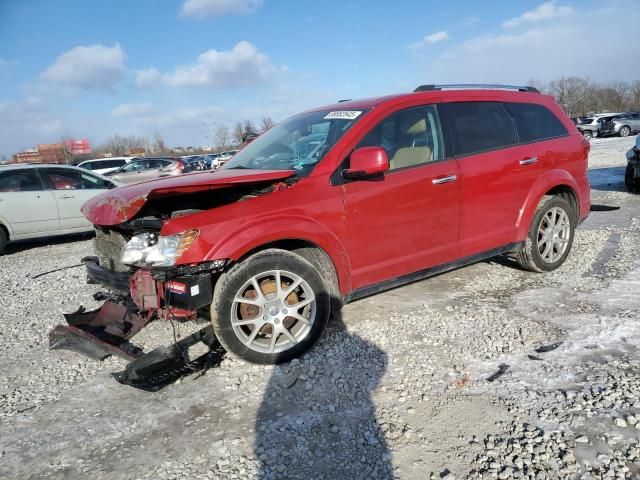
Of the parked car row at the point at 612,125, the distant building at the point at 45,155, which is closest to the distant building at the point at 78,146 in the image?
the distant building at the point at 45,155

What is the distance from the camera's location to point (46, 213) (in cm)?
809

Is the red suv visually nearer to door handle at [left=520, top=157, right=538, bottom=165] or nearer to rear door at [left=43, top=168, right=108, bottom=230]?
door handle at [left=520, top=157, right=538, bottom=165]

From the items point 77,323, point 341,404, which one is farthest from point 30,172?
point 341,404

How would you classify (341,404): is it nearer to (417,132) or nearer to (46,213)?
(417,132)

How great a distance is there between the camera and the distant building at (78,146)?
78.9m

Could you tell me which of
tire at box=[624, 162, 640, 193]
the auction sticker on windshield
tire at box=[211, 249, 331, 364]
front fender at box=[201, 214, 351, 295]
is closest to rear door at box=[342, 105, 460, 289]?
front fender at box=[201, 214, 351, 295]

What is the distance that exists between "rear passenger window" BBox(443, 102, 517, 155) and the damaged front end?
178 centimetres

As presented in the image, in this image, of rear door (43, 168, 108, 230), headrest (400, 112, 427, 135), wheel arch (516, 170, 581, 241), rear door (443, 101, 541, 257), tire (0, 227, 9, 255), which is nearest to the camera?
headrest (400, 112, 427, 135)

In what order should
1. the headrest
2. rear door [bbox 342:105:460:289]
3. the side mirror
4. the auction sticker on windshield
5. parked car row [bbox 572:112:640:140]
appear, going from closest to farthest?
1. the side mirror
2. rear door [bbox 342:105:460:289]
3. the auction sticker on windshield
4. the headrest
5. parked car row [bbox 572:112:640:140]

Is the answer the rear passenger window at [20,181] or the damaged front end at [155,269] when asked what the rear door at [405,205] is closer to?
the damaged front end at [155,269]

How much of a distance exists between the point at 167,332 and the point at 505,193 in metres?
3.41

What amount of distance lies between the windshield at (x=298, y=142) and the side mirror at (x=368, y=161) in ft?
1.08

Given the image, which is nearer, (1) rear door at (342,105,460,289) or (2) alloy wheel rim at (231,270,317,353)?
(2) alloy wheel rim at (231,270,317,353)

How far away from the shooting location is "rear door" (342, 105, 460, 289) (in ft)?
11.8
